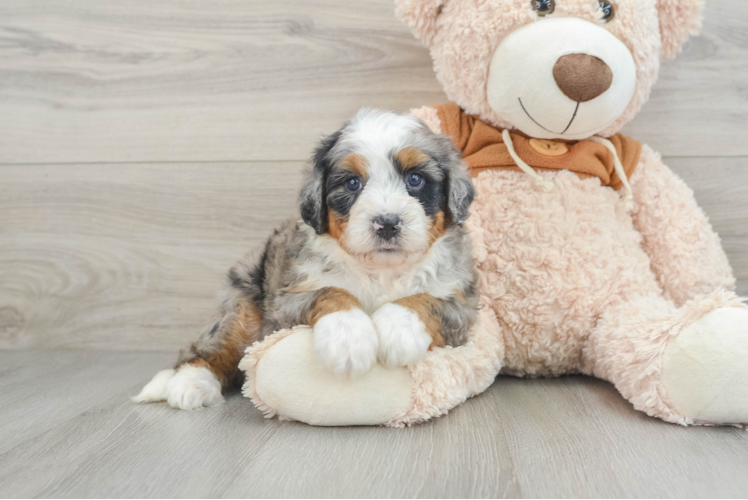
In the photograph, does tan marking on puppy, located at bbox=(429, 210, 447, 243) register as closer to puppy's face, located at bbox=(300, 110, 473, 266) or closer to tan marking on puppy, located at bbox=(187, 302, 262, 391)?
puppy's face, located at bbox=(300, 110, 473, 266)

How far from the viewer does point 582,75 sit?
5.96ft

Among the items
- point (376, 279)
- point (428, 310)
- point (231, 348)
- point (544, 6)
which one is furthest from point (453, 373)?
point (544, 6)

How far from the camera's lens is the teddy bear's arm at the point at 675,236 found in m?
2.12

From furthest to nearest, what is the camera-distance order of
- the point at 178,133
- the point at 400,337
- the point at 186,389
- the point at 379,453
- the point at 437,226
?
the point at 178,133
the point at 186,389
the point at 437,226
the point at 400,337
the point at 379,453

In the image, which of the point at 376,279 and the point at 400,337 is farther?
the point at 376,279

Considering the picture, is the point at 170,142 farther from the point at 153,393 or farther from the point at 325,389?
the point at 325,389

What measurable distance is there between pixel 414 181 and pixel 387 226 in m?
0.23

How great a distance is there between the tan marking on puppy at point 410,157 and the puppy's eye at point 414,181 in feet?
0.11

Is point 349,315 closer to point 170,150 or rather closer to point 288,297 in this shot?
point 288,297

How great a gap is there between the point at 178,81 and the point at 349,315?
163cm

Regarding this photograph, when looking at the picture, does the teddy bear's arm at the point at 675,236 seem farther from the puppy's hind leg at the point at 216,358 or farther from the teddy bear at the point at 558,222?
the puppy's hind leg at the point at 216,358

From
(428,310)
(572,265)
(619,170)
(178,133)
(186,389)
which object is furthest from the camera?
(178,133)

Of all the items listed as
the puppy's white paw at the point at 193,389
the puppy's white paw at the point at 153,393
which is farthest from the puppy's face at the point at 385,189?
the puppy's white paw at the point at 153,393

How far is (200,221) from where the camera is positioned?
2654mm
